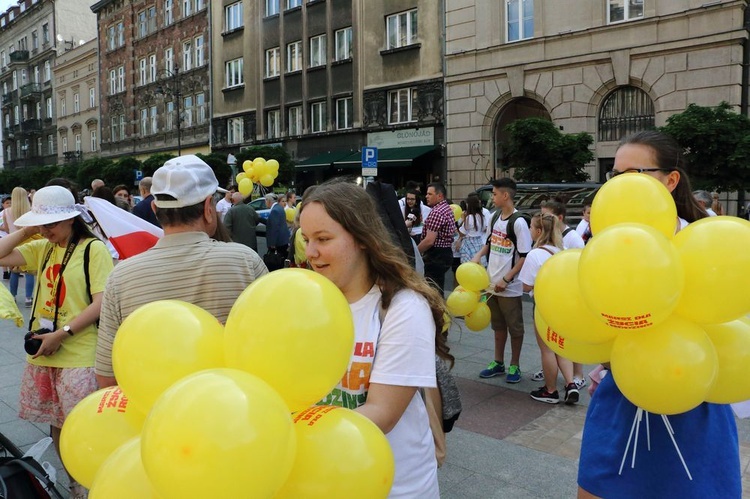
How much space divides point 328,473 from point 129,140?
136 ft

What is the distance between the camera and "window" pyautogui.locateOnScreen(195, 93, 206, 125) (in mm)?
33438

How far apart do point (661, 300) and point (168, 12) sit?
1529 inches

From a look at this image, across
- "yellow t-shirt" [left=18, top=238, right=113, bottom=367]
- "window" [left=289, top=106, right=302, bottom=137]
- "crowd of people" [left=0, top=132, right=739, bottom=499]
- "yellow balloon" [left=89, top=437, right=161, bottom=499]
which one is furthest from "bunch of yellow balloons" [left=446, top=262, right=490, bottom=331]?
Result: "window" [left=289, top=106, right=302, bottom=137]

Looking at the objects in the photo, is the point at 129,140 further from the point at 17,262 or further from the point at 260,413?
the point at 260,413

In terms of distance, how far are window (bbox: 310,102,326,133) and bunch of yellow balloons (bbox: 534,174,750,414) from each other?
84.9 ft

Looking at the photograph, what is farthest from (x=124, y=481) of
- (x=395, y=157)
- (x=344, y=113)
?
(x=344, y=113)

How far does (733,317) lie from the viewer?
1.92 metres

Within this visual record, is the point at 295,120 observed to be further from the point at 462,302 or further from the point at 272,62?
the point at 462,302

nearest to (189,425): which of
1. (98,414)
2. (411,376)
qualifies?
(98,414)

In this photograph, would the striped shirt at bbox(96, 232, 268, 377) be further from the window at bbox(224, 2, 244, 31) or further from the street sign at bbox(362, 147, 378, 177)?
the window at bbox(224, 2, 244, 31)

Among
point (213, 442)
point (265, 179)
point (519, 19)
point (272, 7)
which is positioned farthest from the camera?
point (272, 7)

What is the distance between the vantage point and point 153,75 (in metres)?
37.3

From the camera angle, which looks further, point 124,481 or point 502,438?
point 502,438

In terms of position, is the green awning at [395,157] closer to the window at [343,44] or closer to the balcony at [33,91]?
the window at [343,44]
